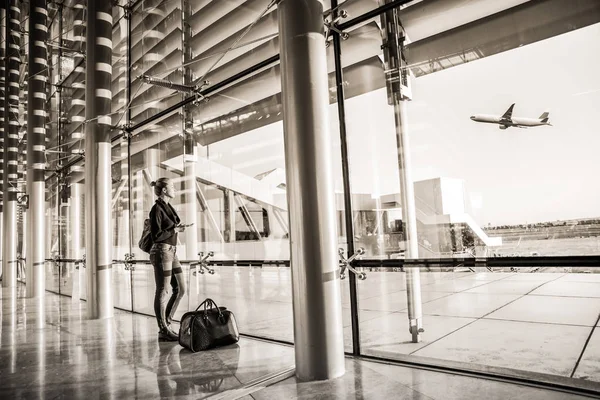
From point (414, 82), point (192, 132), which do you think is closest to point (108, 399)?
point (414, 82)

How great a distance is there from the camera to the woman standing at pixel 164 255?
4871mm

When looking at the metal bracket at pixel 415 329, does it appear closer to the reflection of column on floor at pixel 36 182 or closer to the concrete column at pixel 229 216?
the concrete column at pixel 229 216

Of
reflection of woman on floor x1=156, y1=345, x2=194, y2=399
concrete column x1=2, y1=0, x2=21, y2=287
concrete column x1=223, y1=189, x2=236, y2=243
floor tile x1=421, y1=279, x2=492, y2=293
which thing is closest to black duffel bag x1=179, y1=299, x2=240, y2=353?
reflection of woman on floor x1=156, y1=345, x2=194, y2=399

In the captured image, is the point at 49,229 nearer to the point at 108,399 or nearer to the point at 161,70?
the point at 161,70

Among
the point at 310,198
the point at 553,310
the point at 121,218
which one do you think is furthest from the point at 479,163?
the point at 121,218

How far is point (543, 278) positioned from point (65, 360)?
877 centimetres

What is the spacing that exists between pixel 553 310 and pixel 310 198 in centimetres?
394

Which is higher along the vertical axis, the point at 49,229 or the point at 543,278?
the point at 49,229

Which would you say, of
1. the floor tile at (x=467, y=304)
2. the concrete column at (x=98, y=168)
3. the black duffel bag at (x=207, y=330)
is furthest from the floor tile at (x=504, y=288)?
the concrete column at (x=98, y=168)

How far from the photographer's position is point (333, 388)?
3.15 m

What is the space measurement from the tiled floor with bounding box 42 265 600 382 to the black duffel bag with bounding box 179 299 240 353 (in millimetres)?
593

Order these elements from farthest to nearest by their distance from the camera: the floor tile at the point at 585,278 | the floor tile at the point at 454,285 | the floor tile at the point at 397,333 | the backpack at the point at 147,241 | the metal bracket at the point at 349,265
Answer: the floor tile at the point at 585,278, the floor tile at the point at 454,285, the backpack at the point at 147,241, the floor tile at the point at 397,333, the metal bracket at the point at 349,265

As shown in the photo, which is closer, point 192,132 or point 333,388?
point 333,388

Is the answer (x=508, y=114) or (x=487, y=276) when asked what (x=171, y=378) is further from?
(x=487, y=276)
